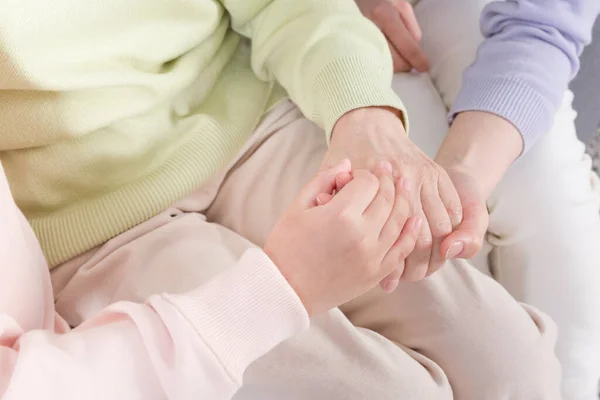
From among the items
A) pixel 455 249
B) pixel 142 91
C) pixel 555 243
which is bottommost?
pixel 555 243

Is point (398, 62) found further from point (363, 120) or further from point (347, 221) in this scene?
point (347, 221)

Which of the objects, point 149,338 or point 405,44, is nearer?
point 149,338

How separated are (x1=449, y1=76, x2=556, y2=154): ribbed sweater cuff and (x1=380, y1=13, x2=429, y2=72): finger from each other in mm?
141

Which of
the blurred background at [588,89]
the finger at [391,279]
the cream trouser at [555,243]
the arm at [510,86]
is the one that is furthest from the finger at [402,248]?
the blurred background at [588,89]

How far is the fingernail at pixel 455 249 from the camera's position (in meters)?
0.53

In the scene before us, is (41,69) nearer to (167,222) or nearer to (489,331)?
(167,222)

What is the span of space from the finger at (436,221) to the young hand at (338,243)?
0.04 metres

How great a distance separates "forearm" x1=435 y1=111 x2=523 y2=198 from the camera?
0.65 metres

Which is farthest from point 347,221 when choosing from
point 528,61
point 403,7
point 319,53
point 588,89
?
point 588,89

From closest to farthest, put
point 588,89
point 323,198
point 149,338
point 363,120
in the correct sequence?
point 149,338
point 323,198
point 363,120
point 588,89

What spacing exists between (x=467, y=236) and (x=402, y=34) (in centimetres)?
38

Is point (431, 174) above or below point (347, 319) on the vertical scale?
above

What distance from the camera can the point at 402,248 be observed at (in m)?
0.51

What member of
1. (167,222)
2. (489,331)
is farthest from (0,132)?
(489,331)
